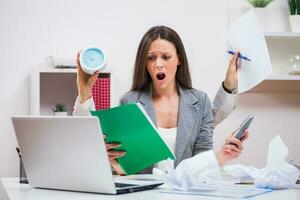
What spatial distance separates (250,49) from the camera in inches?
83.4

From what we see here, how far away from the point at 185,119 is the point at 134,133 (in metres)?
0.81

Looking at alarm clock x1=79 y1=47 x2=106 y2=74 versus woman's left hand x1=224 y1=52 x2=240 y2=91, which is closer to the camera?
alarm clock x1=79 y1=47 x2=106 y2=74

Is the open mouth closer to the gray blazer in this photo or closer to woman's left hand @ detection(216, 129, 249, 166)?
the gray blazer

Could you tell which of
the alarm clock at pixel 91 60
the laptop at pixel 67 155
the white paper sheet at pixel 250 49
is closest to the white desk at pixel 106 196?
the laptop at pixel 67 155

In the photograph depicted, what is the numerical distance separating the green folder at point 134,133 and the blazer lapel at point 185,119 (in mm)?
604

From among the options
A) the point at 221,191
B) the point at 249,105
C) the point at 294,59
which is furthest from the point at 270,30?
the point at 221,191

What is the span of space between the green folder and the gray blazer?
2.05 ft

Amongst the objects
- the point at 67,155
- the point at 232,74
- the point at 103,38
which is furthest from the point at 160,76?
the point at 103,38

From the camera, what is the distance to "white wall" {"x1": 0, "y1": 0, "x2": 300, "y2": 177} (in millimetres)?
3318

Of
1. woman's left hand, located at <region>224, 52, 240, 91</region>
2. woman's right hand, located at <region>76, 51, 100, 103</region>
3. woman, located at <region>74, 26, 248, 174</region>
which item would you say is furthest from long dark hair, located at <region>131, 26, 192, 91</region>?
woman's right hand, located at <region>76, 51, 100, 103</region>

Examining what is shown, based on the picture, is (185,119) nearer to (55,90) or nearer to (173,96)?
(173,96)

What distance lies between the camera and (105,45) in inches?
135

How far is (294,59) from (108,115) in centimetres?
215

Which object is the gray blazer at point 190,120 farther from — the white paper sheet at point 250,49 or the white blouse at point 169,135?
the white paper sheet at point 250,49
